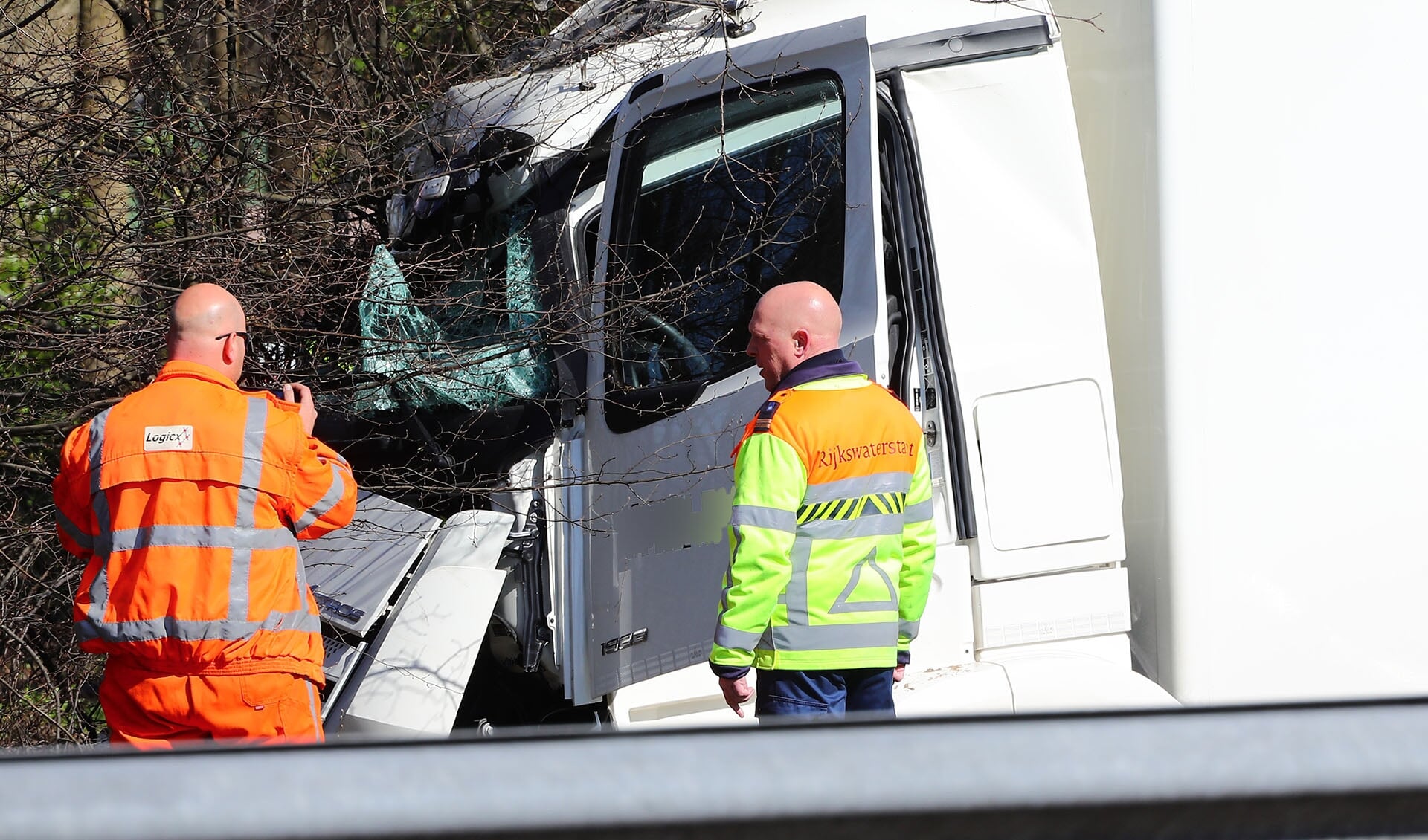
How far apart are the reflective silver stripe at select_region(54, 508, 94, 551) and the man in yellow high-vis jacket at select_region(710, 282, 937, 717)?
1511mm

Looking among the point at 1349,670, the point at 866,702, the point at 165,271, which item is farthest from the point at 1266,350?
the point at 165,271

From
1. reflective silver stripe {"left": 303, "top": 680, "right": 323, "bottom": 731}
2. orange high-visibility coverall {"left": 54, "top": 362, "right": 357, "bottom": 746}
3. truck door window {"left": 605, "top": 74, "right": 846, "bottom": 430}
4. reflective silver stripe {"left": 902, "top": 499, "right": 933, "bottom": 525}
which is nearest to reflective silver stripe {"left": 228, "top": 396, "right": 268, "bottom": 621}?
orange high-visibility coverall {"left": 54, "top": 362, "right": 357, "bottom": 746}

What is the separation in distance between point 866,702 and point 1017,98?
1.74 m

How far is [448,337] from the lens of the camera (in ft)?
14.1

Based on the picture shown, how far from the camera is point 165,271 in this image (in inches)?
157

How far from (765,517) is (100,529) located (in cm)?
153

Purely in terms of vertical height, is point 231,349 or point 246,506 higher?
point 231,349

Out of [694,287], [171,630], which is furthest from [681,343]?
[171,630]

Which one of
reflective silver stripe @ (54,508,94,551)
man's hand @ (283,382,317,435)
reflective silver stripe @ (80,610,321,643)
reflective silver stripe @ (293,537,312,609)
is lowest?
reflective silver stripe @ (80,610,321,643)

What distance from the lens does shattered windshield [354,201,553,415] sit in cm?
390

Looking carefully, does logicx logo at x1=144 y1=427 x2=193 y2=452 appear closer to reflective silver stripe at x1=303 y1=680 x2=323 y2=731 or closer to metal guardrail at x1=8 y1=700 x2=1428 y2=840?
reflective silver stripe at x1=303 y1=680 x2=323 y2=731

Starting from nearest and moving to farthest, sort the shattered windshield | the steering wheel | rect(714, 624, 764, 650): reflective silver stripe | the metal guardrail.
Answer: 1. the metal guardrail
2. rect(714, 624, 764, 650): reflective silver stripe
3. the steering wheel
4. the shattered windshield

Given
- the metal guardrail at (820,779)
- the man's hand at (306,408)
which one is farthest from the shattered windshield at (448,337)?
the metal guardrail at (820,779)

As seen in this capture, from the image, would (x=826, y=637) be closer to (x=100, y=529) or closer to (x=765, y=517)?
(x=765, y=517)
